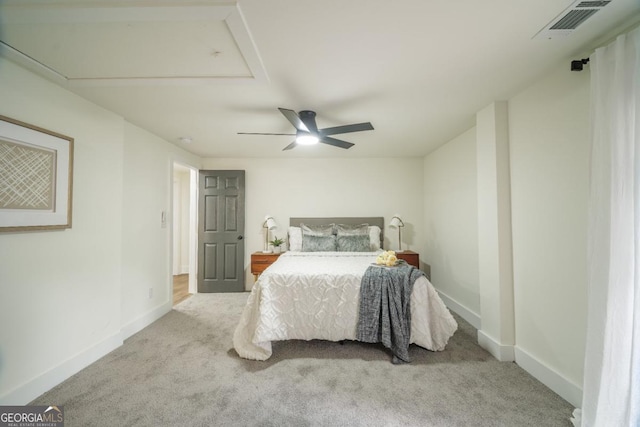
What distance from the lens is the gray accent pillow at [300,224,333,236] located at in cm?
403

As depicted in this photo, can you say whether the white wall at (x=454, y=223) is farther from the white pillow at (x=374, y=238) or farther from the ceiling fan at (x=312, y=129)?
the ceiling fan at (x=312, y=129)

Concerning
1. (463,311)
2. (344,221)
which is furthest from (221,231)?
(463,311)

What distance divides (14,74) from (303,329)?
2.92 metres

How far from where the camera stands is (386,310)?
7.55 feet

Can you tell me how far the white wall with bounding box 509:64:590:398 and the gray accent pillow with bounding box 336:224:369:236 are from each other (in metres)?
2.13

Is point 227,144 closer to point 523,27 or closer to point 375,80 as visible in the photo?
point 375,80

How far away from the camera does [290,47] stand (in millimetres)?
1577

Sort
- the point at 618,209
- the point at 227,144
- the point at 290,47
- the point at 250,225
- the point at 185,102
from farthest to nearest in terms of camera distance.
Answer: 1. the point at 250,225
2. the point at 227,144
3. the point at 185,102
4. the point at 290,47
5. the point at 618,209

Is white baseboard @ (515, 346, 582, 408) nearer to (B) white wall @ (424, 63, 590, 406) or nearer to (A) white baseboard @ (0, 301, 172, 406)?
Result: (B) white wall @ (424, 63, 590, 406)

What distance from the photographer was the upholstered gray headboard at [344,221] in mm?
4402

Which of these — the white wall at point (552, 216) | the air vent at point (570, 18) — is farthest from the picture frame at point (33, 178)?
the white wall at point (552, 216)

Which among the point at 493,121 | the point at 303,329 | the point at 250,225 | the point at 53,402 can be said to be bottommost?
the point at 53,402

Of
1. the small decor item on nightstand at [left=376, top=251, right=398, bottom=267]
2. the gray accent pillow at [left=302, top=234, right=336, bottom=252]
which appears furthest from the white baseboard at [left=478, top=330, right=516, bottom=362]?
the gray accent pillow at [left=302, top=234, right=336, bottom=252]

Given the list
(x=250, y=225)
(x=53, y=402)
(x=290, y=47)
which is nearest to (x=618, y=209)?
(x=290, y=47)
